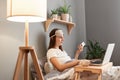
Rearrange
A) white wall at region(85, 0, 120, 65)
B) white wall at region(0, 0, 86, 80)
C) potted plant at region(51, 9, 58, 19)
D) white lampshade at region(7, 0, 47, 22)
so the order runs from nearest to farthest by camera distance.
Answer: white lampshade at region(7, 0, 47, 22)
white wall at region(0, 0, 86, 80)
potted plant at region(51, 9, 58, 19)
white wall at region(85, 0, 120, 65)

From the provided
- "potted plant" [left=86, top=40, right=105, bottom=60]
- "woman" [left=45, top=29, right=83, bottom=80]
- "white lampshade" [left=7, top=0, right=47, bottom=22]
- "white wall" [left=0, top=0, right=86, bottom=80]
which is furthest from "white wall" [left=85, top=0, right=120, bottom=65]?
"white lampshade" [left=7, top=0, right=47, bottom=22]

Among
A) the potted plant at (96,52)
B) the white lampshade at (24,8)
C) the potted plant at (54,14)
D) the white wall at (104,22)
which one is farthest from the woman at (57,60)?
the white wall at (104,22)

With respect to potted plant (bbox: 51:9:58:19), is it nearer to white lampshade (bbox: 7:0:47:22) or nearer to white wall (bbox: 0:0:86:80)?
white wall (bbox: 0:0:86:80)

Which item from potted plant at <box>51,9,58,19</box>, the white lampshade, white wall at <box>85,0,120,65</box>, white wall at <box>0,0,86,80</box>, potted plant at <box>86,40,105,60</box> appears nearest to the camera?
the white lampshade

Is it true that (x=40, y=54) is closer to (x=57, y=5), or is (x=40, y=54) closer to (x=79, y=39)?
(x=57, y=5)

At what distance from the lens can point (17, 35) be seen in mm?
2373

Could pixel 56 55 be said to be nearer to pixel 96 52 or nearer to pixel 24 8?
pixel 24 8

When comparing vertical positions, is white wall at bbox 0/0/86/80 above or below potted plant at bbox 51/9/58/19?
below

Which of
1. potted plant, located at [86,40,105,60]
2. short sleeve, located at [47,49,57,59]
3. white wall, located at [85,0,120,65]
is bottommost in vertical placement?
potted plant, located at [86,40,105,60]

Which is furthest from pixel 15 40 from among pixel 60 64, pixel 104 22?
pixel 104 22

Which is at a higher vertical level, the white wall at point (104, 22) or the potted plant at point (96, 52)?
the white wall at point (104, 22)

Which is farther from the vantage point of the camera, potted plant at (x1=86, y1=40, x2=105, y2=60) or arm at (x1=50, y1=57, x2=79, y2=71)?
potted plant at (x1=86, y1=40, x2=105, y2=60)

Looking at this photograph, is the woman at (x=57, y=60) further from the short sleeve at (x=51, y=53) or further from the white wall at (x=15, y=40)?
the white wall at (x=15, y=40)

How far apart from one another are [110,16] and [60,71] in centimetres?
209
